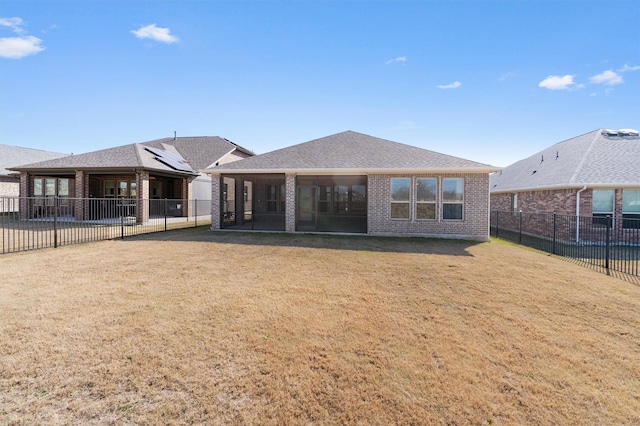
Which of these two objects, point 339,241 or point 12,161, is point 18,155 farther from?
point 339,241

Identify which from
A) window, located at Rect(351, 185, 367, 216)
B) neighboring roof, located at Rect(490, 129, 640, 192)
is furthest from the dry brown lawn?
window, located at Rect(351, 185, 367, 216)

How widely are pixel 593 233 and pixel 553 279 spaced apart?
29.6ft

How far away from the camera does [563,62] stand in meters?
12.6

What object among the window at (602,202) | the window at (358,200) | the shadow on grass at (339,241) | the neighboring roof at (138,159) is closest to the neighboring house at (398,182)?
the shadow on grass at (339,241)

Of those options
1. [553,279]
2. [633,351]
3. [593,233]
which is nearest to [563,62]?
[593,233]

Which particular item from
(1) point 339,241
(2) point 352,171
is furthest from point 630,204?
(1) point 339,241

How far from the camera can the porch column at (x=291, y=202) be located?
13852 millimetres

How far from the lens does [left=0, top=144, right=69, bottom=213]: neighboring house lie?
26797 millimetres

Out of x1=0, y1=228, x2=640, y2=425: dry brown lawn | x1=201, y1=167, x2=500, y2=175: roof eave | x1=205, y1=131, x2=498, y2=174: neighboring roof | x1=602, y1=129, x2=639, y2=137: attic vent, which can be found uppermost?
x1=602, y1=129, x2=639, y2=137: attic vent

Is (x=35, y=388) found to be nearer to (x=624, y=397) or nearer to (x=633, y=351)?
(x=624, y=397)

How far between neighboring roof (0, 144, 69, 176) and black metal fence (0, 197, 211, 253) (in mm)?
13762

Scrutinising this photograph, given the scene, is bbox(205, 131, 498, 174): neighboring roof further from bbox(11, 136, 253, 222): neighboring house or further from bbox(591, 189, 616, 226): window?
bbox(591, 189, 616, 226): window

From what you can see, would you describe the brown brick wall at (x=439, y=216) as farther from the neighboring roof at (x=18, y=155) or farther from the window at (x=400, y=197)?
the neighboring roof at (x=18, y=155)

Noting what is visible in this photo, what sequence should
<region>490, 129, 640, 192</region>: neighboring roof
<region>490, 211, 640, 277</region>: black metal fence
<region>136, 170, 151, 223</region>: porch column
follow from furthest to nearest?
<region>136, 170, 151, 223</region>: porch column
<region>490, 129, 640, 192</region>: neighboring roof
<region>490, 211, 640, 277</region>: black metal fence
